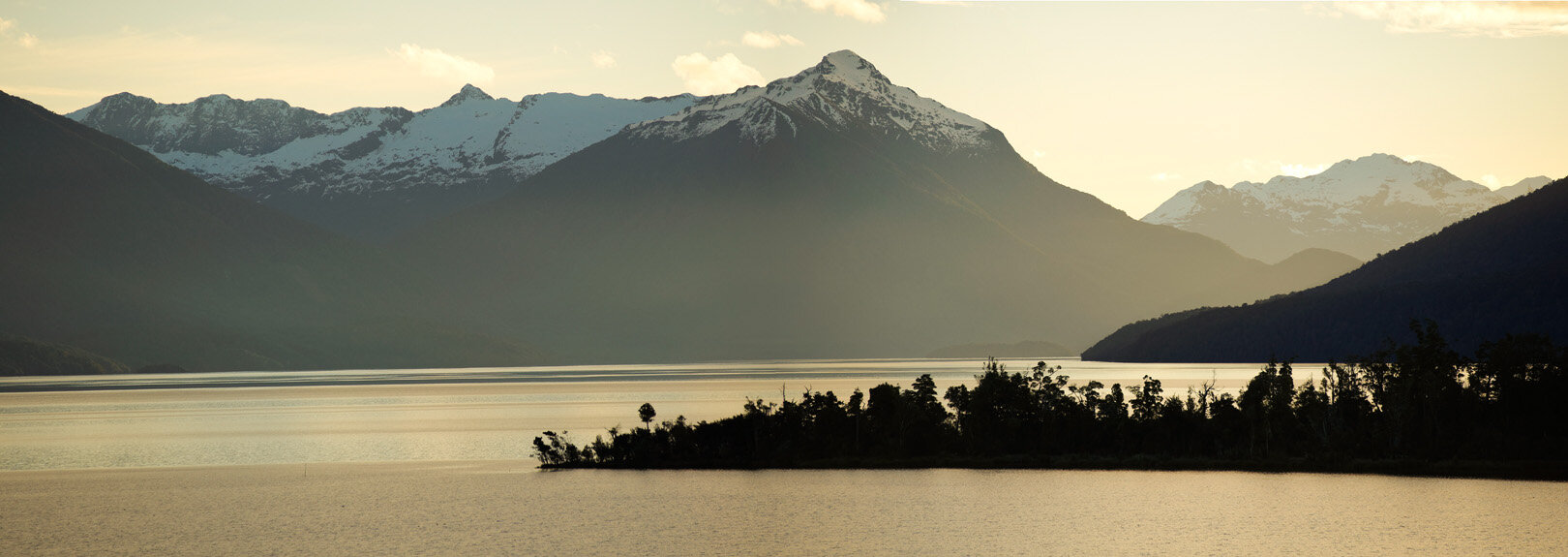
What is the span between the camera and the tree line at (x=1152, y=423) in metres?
123

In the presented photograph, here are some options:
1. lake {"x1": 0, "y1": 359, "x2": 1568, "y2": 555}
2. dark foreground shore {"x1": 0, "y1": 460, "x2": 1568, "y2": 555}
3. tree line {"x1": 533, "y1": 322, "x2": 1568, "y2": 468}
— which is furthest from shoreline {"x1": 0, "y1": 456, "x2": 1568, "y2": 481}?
dark foreground shore {"x1": 0, "y1": 460, "x2": 1568, "y2": 555}

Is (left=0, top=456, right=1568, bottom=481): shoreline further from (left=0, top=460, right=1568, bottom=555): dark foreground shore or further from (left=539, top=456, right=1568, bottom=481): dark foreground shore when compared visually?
(left=0, top=460, right=1568, bottom=555): dark foreground shore

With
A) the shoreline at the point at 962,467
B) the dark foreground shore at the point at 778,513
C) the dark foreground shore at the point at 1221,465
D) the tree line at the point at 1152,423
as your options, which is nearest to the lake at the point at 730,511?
the dark foreground shore at the point at 778,513

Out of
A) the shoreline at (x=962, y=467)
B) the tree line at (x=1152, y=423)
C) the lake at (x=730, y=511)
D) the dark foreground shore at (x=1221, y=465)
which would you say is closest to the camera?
the lake at (x=730, y=511)

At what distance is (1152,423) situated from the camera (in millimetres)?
130625

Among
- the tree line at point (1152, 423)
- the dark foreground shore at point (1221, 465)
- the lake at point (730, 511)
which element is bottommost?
the lake at point (730, 511)

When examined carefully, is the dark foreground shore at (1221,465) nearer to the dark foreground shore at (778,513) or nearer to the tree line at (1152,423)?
the tree line at (1152,423)

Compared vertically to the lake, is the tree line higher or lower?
higher

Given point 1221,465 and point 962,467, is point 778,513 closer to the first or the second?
point 962,467

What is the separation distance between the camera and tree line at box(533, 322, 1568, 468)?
123 m

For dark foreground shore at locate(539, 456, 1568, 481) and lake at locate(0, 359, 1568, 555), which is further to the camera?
dark foreground shore at locate(539, 456, 1568, 481)

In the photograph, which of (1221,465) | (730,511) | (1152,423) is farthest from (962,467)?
(730,511)

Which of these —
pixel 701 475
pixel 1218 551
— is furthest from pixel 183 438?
pixel 1218 551

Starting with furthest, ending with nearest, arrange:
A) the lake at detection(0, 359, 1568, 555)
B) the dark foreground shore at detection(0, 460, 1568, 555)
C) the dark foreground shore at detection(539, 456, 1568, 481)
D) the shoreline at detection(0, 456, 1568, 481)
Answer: the shoreline at detection(0, 456, 1568, 481)
the dark foreground shore at detection(539, 456, 1568, 481)
the lake at detection(0, 359, 1568, 555)
the dark foreground shore at detection(0, 460, 1568, 555)
